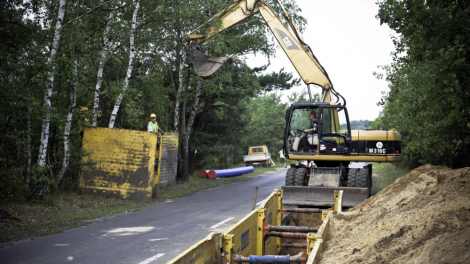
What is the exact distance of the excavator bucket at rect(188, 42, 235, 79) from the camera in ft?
51.8

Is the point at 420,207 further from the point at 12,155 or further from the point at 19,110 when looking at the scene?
the point at 12,155

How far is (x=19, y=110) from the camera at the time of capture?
42.3 ft

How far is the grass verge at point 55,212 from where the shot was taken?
1144 cm

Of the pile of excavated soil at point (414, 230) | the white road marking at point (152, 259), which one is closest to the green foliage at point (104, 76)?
the white road marking at point (152, 259)

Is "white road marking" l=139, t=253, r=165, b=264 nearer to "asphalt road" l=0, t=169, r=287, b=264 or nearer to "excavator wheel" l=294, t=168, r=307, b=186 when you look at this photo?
"asphalt road" l=0, t=169, r=287, b=264

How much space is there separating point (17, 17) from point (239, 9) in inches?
341

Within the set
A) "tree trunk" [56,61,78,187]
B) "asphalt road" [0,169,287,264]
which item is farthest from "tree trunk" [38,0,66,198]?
"asphalt road" [0,169,287,264]

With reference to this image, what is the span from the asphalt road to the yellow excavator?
210cm

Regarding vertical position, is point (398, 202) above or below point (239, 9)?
below

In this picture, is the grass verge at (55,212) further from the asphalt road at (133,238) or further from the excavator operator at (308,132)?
the excavator operator at (308,132)

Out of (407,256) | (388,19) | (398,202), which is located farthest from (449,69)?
(407,256)

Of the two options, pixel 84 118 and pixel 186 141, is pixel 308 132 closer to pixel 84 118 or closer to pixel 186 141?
pixel 84 118

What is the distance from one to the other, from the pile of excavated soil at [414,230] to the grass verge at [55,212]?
22.5ft

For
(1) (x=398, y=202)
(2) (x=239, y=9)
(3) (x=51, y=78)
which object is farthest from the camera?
(2) (x=239, y=9)
